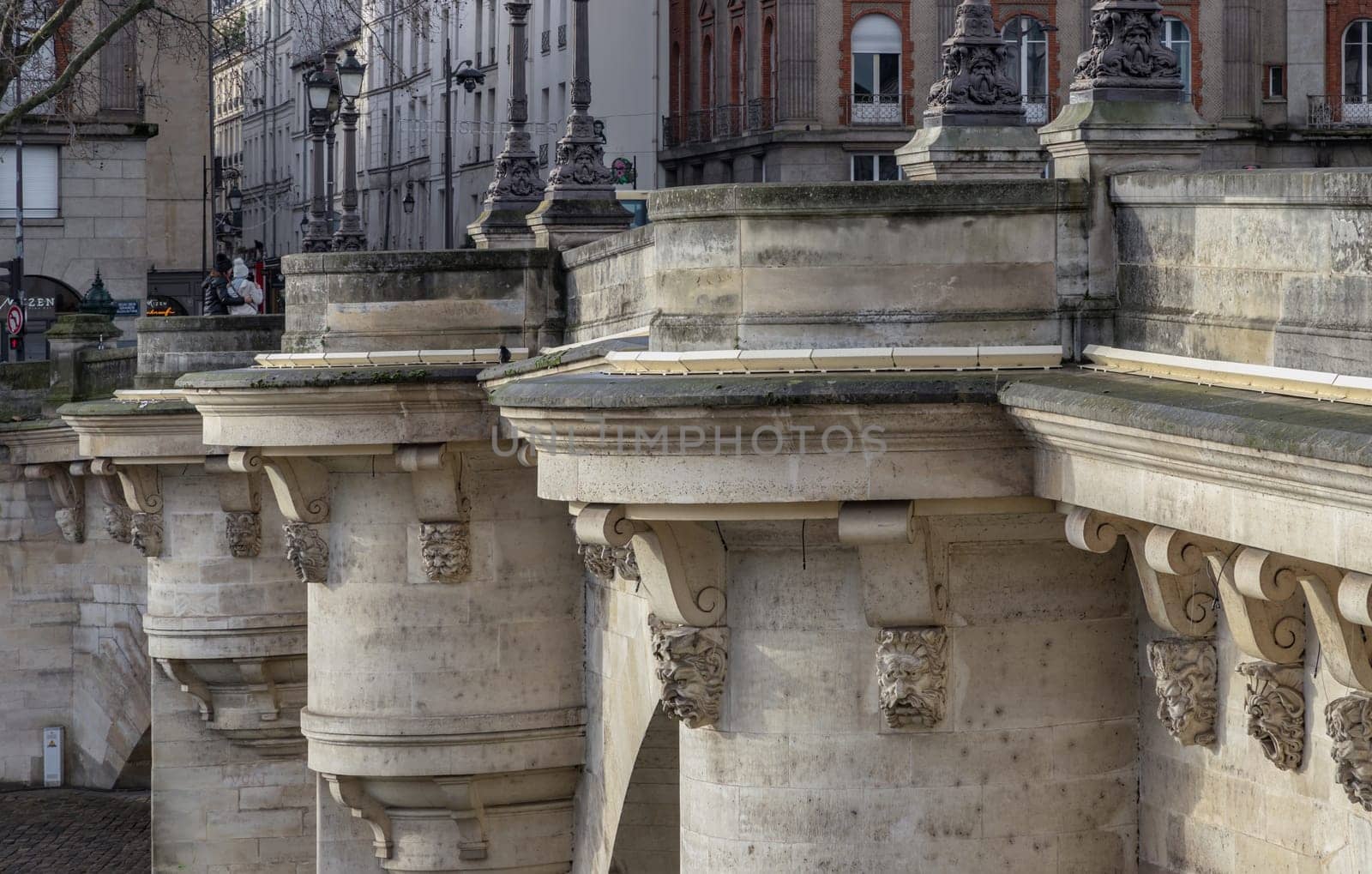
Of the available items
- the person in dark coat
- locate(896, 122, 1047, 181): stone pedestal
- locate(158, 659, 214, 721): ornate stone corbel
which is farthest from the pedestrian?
locate(896, 122, 1047, 181): stone pedestal

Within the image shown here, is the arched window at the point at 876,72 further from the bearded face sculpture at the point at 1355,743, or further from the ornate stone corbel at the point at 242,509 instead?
the bearded face sculpture at the point at 1355,743

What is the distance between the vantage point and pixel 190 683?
2569 cm

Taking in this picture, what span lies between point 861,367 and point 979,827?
1.96 meters

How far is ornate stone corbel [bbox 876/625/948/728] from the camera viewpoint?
36.8ft

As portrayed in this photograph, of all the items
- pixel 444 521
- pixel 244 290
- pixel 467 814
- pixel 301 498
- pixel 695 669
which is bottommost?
pixel 467 814

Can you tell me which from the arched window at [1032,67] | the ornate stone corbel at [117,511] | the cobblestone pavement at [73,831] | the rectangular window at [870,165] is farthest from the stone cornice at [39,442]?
the rectangular window at [870,165]

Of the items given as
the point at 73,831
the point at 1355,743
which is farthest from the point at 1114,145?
the point at 73,831

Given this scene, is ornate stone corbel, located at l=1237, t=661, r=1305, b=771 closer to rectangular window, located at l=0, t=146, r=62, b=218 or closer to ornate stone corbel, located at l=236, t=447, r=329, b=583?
ornate stone corbel, located at l=236, t=447, r=329, b=583

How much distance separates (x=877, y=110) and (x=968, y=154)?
4894cm

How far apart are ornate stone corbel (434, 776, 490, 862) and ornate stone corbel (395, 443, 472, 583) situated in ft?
4.25

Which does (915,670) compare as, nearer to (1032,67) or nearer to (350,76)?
(350,76)

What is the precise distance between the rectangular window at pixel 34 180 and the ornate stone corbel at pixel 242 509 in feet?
80.4

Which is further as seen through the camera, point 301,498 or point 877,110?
point 877,110

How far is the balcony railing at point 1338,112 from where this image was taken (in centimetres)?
5950
